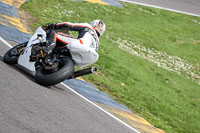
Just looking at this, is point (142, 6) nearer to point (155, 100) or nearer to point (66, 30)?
point (155, 100)

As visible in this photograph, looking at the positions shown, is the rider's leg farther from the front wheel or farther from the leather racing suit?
the front wheel

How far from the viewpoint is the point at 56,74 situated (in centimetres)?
641

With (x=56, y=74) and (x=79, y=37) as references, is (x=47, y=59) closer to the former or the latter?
(x=56, y=74)

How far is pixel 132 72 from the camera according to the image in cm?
1234

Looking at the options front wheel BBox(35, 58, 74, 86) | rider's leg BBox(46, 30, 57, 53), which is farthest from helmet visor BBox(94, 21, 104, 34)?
front wheel BBox(35, 58, 74, 86)

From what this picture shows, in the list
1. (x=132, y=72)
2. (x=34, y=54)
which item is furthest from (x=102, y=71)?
(x=34, y=54)

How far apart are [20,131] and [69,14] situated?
1228 centimetres

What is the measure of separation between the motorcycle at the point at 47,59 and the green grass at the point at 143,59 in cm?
274

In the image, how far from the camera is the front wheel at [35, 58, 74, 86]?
6.40 m

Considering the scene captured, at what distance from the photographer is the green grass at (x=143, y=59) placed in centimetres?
986

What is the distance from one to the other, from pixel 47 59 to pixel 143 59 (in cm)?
841

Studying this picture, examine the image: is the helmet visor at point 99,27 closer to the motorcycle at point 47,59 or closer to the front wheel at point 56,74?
the motorcycle at point 47,59

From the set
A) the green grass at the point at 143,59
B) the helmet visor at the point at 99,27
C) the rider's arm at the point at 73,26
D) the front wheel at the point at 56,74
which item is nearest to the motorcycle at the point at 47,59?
the front wheel at the point at 56,74

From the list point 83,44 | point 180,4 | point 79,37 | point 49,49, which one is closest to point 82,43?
point 83,44
